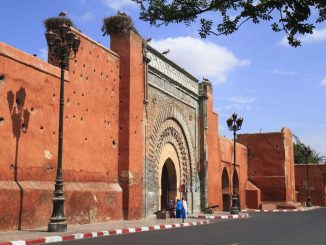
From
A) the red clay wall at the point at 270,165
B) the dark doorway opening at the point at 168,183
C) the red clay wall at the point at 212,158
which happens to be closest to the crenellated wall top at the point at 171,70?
the red clay wall at the point at 212,158

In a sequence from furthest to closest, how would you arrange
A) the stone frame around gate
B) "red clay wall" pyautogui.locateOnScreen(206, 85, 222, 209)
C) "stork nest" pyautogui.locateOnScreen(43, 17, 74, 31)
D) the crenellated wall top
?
"red clay wall" pyautogui.locateOnScreen(206, 85, 222, 209)
the stone frame around gate
the crenellated wall top
"stork nest" pyautogui.locateOnScreen(43, 17, 74, 31)

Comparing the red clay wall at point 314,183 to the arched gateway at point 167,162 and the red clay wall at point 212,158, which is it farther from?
the arched gateway at point 167,162

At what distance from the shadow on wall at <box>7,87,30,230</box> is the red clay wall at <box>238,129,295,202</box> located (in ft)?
101

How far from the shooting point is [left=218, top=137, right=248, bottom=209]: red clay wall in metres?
33.6

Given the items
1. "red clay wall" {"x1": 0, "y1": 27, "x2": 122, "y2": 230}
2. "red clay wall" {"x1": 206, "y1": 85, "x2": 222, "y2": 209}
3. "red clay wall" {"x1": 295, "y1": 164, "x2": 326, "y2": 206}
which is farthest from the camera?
"red clay wall" {"x1": 295, "y1": 164, "x2": 326, "y2": 206}

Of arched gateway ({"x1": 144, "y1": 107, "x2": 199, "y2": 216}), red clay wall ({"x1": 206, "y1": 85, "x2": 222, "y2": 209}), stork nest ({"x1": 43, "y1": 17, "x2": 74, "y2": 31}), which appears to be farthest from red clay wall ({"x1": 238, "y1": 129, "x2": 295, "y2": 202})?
stork nest ({"x1": 43, "y1": 17, "x2": 74, "y2": 31})

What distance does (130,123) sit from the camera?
741 inches

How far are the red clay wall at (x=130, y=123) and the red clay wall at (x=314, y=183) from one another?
3335 cm

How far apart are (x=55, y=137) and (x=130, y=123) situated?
4.47 meters

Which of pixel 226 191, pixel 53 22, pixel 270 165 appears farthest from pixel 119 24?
pixel 270 165

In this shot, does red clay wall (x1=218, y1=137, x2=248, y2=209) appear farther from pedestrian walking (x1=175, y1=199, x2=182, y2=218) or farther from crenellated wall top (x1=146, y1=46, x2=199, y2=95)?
pedestrian walking (x1=175, y1=199, x2=182, y2=218)

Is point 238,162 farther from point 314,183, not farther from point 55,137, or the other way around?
point 55,137

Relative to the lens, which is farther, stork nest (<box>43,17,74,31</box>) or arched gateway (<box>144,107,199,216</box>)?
arched gateway (<box>144,107,199,216</box>)

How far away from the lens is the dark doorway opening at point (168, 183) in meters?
23.6
